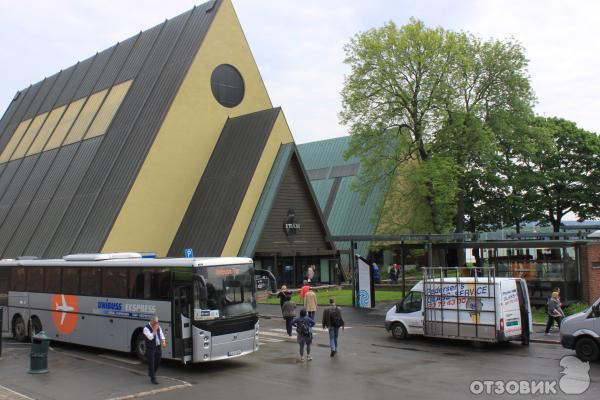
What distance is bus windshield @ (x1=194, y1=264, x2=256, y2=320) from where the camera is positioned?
15039 mm

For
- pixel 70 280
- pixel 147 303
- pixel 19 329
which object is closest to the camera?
pixel 147 303

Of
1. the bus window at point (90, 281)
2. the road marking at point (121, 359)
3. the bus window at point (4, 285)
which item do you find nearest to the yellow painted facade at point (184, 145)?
the bus window at point (4, 285)

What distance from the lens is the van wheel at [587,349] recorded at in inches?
603

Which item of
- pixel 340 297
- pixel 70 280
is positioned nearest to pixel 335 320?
pixel 70 280

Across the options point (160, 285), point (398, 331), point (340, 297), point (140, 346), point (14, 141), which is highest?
point (14, 141)

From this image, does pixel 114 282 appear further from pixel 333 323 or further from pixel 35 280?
pixel 333 323

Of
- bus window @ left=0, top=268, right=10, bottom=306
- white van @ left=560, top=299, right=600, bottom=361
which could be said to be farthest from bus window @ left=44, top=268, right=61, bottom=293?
white van @ left=560, top=299, right=600, bottom=361

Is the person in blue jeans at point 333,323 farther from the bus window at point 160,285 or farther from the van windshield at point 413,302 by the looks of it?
the bus window at point 160,285

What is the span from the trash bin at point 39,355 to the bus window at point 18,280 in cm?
→ 722

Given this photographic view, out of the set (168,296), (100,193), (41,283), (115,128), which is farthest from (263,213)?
(168,296)

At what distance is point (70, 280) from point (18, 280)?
407 centimetres

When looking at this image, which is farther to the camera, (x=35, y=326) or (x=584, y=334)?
(x=35, y=326)

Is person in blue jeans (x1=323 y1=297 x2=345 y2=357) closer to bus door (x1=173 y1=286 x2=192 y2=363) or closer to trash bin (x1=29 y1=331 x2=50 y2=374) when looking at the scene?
bus door (x1=173 y1=286 x2=192 y2=363)

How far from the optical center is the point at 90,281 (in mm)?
18391
